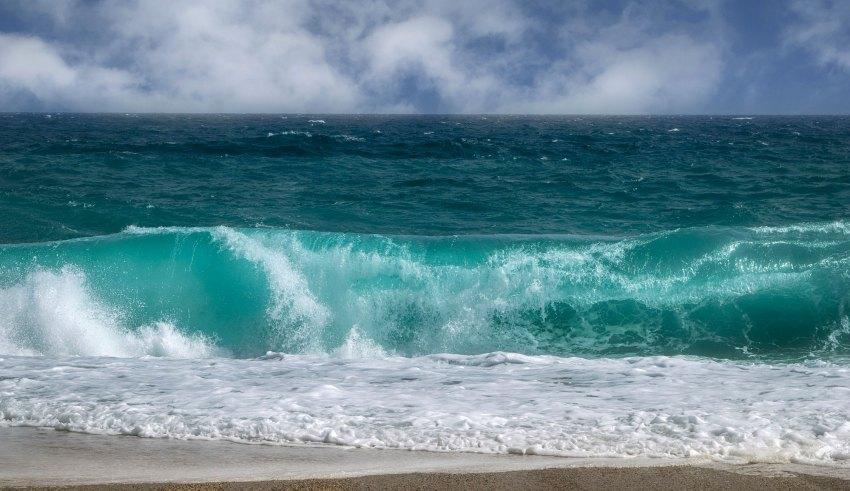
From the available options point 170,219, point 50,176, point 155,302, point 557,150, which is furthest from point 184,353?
point 557,150

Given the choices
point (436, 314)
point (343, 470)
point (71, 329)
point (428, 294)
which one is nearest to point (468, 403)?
point (343, 470)

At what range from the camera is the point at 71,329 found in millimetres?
8992

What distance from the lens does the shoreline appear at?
12.6 feet

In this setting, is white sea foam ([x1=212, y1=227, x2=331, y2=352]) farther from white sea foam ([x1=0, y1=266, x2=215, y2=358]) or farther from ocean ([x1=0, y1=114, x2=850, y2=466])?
white sea foam ([x1=0, y1=266, x2=215, y2=358])

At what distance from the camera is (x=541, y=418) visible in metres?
5.07

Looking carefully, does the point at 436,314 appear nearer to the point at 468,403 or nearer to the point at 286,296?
the point at 286,296

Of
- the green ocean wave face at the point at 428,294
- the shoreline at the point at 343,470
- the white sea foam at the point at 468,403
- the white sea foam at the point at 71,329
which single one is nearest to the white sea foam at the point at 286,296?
the green ocean wave face at the point at 428,294

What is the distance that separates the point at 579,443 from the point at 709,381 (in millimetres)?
2452

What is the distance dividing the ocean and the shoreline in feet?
0.68

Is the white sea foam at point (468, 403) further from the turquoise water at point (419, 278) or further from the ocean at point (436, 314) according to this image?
the turquoise water at point (419, 278)

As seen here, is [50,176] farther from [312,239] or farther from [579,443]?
[579,443]

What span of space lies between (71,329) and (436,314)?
5.02 metres

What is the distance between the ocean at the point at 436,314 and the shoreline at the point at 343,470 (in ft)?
0.68

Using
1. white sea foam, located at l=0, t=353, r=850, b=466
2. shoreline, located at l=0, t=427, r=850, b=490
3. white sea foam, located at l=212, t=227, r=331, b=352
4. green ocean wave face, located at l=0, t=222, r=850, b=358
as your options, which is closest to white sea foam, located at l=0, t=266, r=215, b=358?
green ocean wave face, located at l=0, t=222, r=850, b=358
